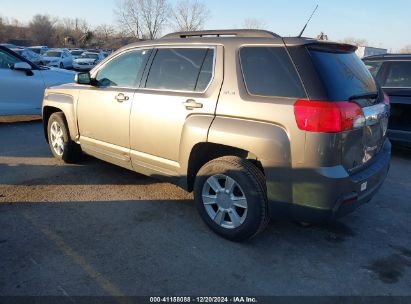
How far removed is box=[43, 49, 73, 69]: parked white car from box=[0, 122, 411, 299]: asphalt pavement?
2602cm

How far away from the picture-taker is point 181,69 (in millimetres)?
3898

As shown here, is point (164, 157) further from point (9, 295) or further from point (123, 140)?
point (9, 295)

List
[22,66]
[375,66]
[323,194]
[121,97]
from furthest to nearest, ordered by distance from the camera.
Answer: [22,66] < [375,66] < [121,97] < [323,194]

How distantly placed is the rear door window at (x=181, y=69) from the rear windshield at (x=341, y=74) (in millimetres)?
1036

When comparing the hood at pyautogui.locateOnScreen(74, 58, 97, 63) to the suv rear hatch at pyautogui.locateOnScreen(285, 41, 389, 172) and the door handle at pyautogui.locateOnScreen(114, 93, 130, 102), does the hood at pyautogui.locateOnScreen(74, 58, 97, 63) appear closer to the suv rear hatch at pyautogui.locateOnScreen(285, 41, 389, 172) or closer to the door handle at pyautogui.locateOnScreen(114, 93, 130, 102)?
the door handle at pyautogui.locateOnScreen(114, 93, 130, 102)

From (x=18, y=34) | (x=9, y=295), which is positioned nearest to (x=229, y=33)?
(x=9, y=295)

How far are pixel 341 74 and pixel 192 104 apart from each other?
1356 mm

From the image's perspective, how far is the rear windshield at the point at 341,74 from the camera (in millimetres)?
3008

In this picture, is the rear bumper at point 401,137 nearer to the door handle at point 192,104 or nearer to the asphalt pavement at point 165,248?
the asphalt pavement at point 165,248

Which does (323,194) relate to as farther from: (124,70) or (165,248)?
(124,70)

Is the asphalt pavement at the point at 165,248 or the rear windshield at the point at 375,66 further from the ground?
the rear windshield at the point at 375,66

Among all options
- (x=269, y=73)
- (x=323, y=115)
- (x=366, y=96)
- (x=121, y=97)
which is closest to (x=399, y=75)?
(x=366, y=96)

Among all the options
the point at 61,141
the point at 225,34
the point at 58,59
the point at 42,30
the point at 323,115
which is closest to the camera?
the point at 323,115

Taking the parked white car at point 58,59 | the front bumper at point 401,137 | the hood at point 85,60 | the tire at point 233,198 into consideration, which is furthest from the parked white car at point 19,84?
the hood at point 85,60
